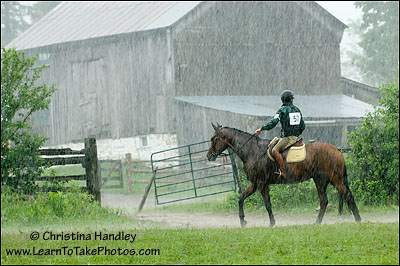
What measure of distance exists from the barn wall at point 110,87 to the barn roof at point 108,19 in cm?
62

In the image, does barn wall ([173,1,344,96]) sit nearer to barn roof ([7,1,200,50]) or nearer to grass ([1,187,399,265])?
barn roof ([7,1,200,50])

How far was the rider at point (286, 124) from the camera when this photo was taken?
12805mm

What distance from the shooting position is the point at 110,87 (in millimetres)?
34125

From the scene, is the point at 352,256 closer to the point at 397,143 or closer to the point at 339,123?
the point at 397,143

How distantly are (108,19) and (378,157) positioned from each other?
22.8m

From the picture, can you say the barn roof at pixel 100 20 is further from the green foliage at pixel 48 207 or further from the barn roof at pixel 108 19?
the green foliage at pixel 48 207

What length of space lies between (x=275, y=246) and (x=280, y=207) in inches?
295

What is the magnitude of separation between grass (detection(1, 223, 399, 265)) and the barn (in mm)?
17924

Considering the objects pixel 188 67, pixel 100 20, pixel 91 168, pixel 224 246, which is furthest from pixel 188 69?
pixel 224 246

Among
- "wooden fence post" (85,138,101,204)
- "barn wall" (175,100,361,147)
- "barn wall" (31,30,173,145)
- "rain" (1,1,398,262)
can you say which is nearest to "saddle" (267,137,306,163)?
"wooden fence post" (85,138,101,204)

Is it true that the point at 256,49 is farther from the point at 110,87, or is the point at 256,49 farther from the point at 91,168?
the point at 91,168

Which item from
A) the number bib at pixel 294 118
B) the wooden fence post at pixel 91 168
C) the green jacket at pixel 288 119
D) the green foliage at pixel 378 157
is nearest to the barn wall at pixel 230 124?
the green foliage at pixel 378 157

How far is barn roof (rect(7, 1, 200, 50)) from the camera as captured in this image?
33.6 m

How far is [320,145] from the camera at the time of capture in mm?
13516
